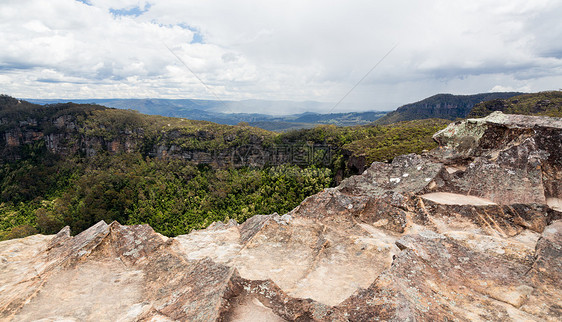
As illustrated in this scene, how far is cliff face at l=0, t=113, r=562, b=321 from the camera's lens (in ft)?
19.1

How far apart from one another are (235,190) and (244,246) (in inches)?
1912

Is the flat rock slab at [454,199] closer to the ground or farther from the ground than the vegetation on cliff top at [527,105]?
closer to the ground

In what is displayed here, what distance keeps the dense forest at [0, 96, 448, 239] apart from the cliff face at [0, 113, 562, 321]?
80.6 ft

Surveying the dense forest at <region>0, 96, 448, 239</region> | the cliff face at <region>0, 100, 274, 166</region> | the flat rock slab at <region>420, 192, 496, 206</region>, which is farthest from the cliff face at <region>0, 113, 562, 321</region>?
the cliff face at <region>0, 100, 274, 166</region>

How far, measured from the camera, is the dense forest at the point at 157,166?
162 ft

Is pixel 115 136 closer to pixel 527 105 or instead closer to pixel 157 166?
pixel 157 166

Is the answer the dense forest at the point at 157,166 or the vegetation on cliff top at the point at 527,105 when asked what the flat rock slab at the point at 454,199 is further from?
the vegetation on cliff top at the point at 527,105

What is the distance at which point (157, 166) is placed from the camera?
249 ft

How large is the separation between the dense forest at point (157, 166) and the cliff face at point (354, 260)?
24573mm

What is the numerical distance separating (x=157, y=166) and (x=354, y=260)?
7744 centimetres

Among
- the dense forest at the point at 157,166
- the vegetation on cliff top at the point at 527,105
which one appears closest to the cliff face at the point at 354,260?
the dense forest at the point at 157,166

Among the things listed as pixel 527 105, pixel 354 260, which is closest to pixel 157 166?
pixel 354 260

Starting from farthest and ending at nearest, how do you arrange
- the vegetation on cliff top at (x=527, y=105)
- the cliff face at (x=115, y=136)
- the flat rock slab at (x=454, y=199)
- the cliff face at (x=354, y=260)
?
1. the vegetation on cliff top at (x=527, y=105)
2. the cliff face at (x=115, y=136)
3. the flat rock slab at (x=454, y=199)
4. the cliff face at (x=354, y=260)

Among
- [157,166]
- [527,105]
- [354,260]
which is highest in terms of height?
[527,105]
